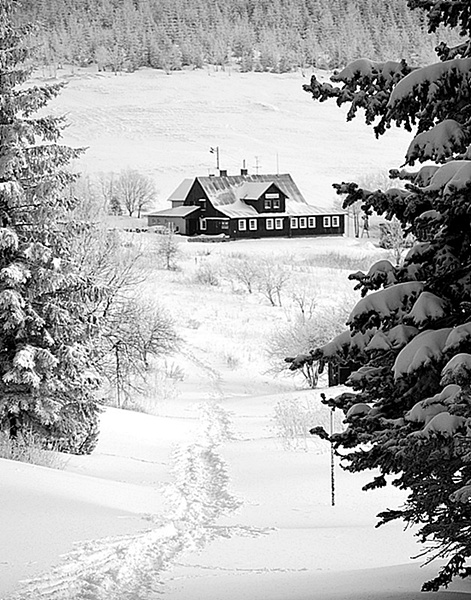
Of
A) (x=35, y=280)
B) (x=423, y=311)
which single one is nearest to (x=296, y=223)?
(x=35, y=280)

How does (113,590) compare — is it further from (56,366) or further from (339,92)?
(56,366)

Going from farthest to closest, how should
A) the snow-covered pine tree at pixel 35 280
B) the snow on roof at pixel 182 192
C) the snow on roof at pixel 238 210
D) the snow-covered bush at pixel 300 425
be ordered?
1. the snow on roof at pixel 182 192
2. the snow on roof at pixel 238 210
3. the snow-covered bush at pixel 300 425
4. the snow-covered pine tree at pixel 35 280

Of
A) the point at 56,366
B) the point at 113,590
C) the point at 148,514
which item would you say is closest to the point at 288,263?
the point at 56,366

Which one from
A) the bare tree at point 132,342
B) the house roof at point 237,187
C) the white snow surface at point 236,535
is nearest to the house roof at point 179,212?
the house roof at point 237,187

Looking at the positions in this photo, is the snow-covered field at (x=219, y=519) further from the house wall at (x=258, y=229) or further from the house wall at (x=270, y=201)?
the house wall at (x=270, y=201)

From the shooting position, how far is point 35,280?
1653 centimetres

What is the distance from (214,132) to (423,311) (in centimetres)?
12843

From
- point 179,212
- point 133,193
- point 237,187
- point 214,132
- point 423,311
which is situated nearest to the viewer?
point 423,311

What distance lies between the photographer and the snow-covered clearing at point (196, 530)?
26.9ft

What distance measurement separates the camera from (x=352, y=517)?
13.3 meters

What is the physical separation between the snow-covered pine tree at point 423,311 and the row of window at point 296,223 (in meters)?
75.9

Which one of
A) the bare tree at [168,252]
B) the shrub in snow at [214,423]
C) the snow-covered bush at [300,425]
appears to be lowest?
the shrub in snow at [214,423]

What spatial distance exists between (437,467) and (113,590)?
404 cm

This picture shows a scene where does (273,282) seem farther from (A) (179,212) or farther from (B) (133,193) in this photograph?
(B) (133,193)
